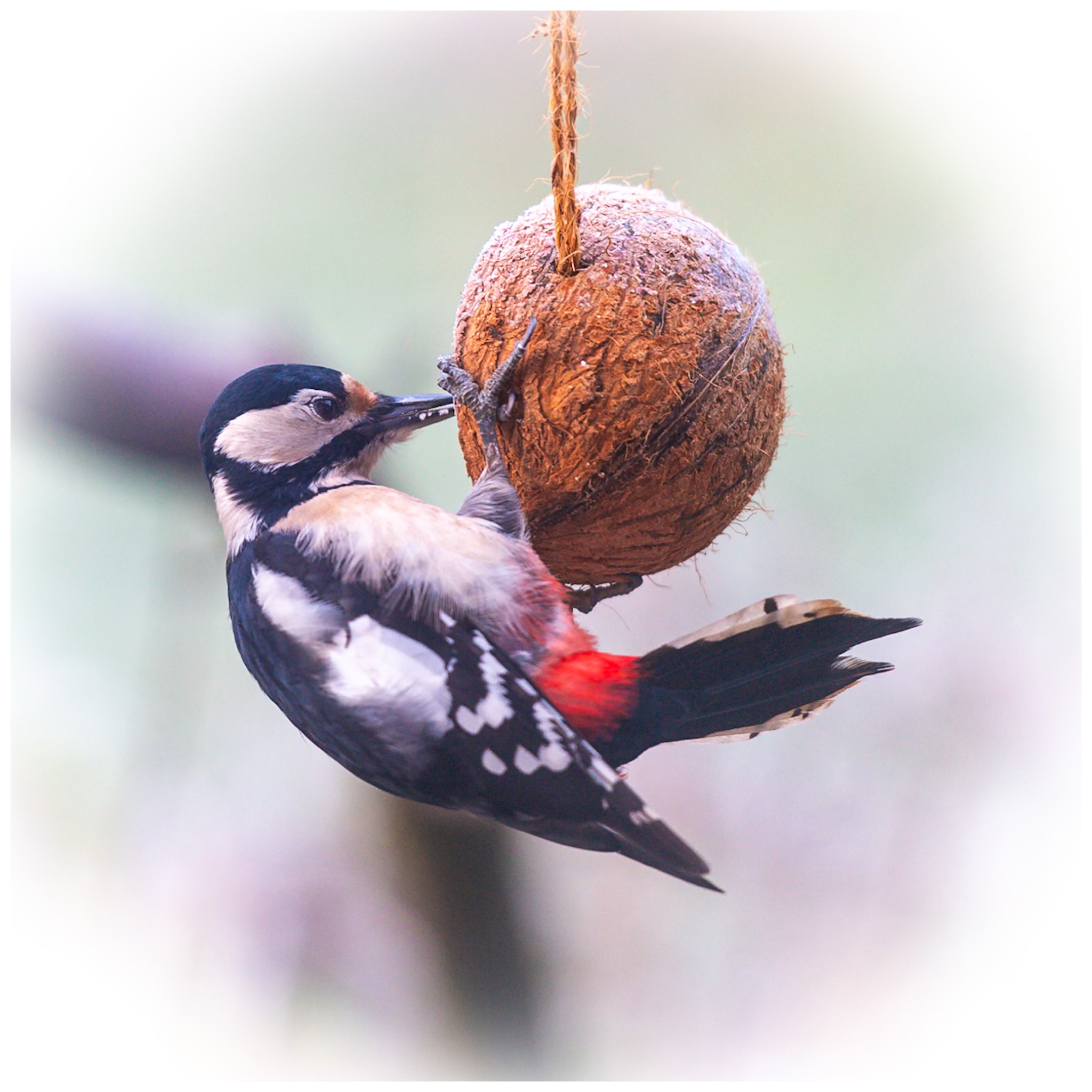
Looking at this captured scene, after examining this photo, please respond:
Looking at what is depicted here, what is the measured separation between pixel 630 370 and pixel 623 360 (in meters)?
0.01

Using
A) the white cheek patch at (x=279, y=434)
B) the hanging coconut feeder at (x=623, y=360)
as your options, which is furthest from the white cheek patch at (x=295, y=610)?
the hanging coconut feeder at (x=623, y=360)

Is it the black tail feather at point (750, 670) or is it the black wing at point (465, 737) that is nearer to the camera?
the black wing at point (465, 737)

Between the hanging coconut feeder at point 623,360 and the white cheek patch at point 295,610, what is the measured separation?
0.82 ft

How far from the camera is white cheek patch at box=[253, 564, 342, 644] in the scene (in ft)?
3.00

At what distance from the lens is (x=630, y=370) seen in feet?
2.87

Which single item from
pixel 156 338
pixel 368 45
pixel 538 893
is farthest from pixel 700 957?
pixel 368 45

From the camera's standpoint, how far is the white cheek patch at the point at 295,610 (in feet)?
3.00

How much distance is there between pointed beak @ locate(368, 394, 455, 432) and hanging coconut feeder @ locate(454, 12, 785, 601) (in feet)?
0.19

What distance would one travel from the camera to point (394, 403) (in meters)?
1.04

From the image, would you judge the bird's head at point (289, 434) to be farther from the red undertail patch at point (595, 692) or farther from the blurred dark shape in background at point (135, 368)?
the red undertail patch at point (595, 692)

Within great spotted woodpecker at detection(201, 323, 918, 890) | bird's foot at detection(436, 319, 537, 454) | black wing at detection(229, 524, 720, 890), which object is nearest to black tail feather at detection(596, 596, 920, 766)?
great spotted woodpecker at detection(201, 323, 918, 890)

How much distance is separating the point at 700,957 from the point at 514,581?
4.09 feet

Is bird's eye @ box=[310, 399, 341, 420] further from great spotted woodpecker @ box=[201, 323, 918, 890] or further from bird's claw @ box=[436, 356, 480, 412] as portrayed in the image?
bird's claw @ box=[436, 356, 480, 412]

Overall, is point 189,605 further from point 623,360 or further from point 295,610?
point 623,360
